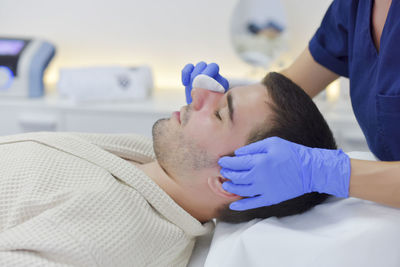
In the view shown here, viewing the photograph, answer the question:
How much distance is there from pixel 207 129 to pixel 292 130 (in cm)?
20

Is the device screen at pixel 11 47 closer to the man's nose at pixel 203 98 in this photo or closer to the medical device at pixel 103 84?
the medical device at pixel 103 84

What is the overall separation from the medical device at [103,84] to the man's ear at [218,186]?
1208 mm

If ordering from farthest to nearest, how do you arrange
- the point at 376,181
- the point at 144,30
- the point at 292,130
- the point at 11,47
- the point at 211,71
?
the point at 144,30 < the point at 11,47 < the point at 211,71 < the point at 292,130 < the point at 376,181

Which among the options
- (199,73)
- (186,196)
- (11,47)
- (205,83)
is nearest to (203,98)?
(205,83)

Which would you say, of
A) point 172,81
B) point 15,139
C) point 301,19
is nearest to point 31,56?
point 172,81

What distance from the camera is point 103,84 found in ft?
7.00

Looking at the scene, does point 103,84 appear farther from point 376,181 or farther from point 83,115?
point 376,181

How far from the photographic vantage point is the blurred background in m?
2.09

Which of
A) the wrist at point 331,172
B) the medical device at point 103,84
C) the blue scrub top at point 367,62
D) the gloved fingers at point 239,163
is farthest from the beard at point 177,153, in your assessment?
the medical device at point 103,84

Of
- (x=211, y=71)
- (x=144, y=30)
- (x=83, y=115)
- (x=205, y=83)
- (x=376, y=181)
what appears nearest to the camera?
(x=376, y=181)

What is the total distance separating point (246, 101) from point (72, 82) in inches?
50.4

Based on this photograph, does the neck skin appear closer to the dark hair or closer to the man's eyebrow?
the dark hair

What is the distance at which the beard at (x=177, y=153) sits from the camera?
1.06 m

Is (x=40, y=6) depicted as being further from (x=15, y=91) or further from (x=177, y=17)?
(x=177, y=17)
